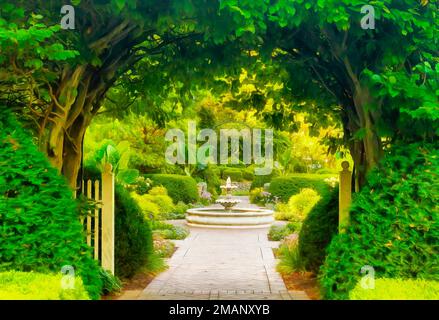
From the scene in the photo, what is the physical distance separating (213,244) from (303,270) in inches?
205

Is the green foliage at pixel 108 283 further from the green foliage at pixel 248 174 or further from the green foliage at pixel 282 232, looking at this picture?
the green foliage at pixel 248 174

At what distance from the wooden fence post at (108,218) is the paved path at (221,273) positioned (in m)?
0.71

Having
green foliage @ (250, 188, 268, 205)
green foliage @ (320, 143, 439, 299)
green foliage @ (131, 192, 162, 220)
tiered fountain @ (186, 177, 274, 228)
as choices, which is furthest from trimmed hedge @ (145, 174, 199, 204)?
green foliage @ (320, 143, 439, 299)

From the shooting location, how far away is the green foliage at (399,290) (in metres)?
4.09

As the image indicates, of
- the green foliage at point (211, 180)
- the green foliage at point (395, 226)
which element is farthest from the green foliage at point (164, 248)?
the green foliage at point (211, 180)

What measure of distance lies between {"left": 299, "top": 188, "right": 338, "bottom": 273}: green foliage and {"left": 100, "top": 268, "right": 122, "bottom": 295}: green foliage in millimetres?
3090

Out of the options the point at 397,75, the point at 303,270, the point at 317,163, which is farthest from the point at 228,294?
the point at 317,163

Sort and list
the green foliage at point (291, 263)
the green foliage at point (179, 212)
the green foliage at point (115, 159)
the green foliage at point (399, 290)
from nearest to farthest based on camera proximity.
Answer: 1. the green foliage at point (399, 290)
2. the green foliage at point (291, 263)
3. the green foliage at point (115, 159)
4. the green foliage at point (179, 212)

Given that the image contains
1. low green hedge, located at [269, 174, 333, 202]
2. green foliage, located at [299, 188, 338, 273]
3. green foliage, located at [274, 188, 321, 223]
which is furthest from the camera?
low green hedge, located at [269, 174, 333, 202]

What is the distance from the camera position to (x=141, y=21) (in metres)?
5.35

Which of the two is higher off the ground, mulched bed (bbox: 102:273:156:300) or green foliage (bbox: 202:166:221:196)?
green foliage (bbox: 202:166:221:196)

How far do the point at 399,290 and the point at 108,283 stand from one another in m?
4.14

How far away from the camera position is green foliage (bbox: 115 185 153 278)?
308 inches

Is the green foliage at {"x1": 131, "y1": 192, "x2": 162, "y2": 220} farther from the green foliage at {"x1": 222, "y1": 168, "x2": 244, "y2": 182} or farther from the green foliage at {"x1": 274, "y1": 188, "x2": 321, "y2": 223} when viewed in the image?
the green foliage at {"x1": 222, "y1": 168, "x2": 244, "y2": 182}
